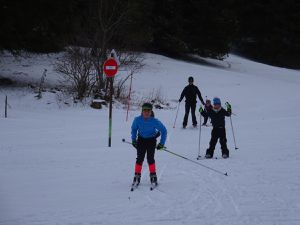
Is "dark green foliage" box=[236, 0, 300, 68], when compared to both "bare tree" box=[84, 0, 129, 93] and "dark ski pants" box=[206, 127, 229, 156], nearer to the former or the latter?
"bare tree" box=[84, 0, 129, 93]

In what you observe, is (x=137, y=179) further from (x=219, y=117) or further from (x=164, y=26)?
(x=164, y=26)

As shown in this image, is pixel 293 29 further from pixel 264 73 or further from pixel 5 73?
pixel 5 73

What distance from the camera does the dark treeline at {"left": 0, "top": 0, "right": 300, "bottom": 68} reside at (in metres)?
21.8

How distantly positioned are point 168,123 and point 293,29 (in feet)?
110

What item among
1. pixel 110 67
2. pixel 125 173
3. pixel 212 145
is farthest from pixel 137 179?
pixel 110 67

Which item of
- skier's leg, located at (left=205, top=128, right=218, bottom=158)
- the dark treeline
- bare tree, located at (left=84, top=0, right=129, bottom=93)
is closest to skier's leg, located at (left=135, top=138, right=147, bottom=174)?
skier's leg, located at (left=205, top=128, right=218, bottom=158)

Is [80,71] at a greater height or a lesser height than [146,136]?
greater

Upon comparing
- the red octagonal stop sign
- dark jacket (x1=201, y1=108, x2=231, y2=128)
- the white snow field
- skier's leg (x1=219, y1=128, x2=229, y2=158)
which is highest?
the red octagonal stop sign

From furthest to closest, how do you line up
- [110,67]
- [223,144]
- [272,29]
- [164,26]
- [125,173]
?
[272,29]
[164,26]
[110,67]
[223,144]
[125,173]

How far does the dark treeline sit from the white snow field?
426cm

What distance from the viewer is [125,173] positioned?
9000 millimetres

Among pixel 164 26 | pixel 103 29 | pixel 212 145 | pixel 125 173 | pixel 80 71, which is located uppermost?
pixel 164 26

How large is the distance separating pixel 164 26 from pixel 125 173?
28.0 meters

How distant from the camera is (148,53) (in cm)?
3772
